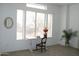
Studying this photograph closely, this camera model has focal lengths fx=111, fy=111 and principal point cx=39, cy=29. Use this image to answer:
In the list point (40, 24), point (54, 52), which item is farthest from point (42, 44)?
point (40, 24)

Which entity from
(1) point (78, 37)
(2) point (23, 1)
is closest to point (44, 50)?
(1) point (78, 37)

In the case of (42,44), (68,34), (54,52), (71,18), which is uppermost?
(71,18)

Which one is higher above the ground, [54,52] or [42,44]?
[42,44]

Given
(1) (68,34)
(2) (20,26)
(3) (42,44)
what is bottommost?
(3) (42,44)

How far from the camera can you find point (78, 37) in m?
1.95

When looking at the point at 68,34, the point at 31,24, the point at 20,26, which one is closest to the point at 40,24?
the point at 31,24

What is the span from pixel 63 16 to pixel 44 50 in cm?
71

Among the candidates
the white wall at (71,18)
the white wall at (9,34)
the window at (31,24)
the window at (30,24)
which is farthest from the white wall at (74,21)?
the white wall at (9,34)

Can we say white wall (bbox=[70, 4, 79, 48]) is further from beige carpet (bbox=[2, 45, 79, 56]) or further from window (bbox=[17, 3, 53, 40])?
window (bbox=[17, 3, 53, 40])

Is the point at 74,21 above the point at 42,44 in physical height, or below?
above

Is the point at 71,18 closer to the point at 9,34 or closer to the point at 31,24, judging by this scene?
the point at 31,24

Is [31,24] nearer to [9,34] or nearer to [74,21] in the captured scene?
[9,34]

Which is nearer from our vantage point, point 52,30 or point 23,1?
point 23,1

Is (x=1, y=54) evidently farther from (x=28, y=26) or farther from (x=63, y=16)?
(x=63, y=16)
